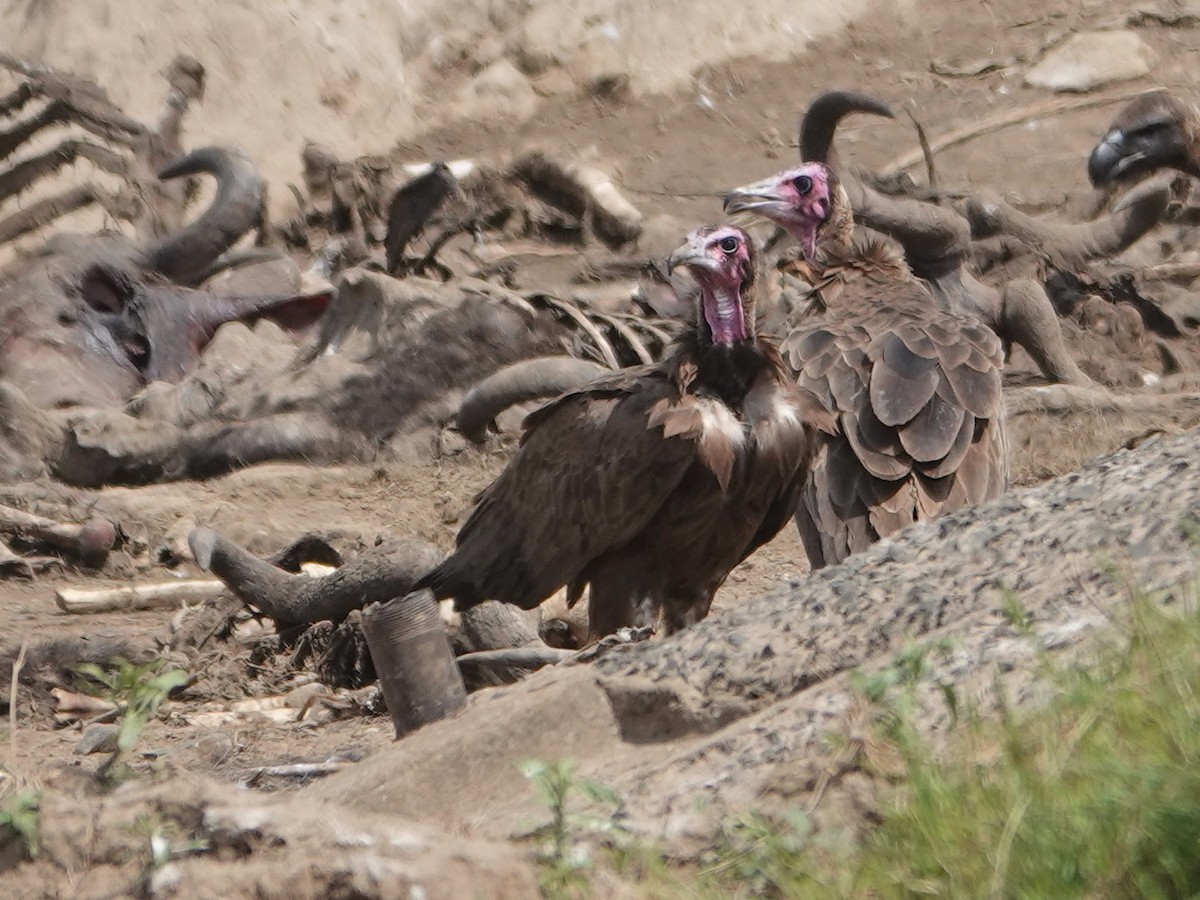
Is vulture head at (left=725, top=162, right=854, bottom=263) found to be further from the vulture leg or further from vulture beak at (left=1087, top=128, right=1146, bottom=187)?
vulture beak at (left=1087, top=128, right=1146, bottom=187)

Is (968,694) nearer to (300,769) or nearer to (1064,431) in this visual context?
(300,769)

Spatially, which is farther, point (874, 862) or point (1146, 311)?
point (1146, 311)

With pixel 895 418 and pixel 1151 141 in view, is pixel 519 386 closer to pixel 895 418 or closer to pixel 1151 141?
pixel 895 418

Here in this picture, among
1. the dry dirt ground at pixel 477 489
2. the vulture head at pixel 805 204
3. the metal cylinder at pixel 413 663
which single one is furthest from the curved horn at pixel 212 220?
the metal cylinder at pixel 413 663

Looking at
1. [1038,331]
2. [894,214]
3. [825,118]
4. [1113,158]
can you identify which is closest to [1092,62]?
[1113,158]

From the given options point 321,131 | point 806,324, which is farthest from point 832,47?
point 806,324

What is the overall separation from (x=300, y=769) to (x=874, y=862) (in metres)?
2.10

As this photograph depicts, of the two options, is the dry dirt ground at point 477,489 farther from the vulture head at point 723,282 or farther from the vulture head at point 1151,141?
the vulture head at point 723,282

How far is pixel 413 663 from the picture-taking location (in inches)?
171

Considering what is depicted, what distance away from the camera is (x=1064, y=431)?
8.74 m

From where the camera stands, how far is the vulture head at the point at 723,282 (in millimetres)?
5691

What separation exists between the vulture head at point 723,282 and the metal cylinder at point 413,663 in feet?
5.50

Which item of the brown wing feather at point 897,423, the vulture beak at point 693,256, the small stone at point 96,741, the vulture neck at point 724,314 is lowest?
the small stone at point 96,741

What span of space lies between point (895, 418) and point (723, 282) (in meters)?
0.73
